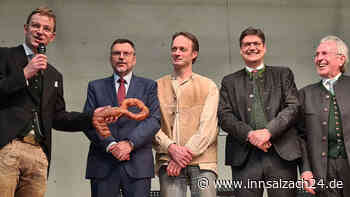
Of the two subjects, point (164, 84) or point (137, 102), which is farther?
point (164, 84)

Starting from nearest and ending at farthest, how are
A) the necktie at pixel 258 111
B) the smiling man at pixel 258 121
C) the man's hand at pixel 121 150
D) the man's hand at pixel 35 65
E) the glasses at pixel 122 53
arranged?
the man's hand at pixel 35 65
the man's hand at pixel 121 150
the smiling man at pixel 258 121
the necktie at pixel 258 111
the glasses at pixel 122 53

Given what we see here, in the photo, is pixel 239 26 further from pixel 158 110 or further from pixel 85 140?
pixel 158 110

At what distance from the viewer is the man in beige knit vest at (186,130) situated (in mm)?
4031

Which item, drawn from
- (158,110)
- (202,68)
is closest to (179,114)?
(158,110)

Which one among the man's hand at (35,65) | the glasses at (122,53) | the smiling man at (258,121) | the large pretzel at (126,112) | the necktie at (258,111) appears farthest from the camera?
the glasses at (122,53)

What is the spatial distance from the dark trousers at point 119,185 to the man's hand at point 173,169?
0.73ft

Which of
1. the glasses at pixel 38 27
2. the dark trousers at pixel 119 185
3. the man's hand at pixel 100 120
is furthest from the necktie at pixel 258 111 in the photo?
the glasses at pixel 38 27

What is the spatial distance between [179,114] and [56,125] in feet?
3.00

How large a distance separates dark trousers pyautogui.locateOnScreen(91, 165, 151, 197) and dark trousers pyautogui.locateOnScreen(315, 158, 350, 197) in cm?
120

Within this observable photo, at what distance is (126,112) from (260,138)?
3.07 feet

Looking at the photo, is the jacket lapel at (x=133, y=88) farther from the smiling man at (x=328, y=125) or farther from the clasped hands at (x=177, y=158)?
the smiling man at (x=328, y=125)

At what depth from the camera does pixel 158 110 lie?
4070 millimetres

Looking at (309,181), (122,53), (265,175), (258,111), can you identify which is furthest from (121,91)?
(309,181)

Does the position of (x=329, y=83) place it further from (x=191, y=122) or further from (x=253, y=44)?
(x=191, y=122)
